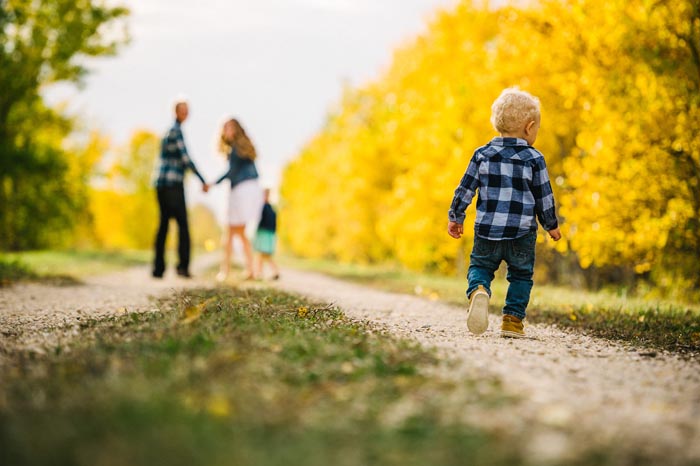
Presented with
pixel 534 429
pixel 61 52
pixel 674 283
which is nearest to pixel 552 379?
pixel 534 429

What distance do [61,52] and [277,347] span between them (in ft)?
54.2

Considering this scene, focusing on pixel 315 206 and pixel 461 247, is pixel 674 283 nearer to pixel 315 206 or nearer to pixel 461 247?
pixel 461 247

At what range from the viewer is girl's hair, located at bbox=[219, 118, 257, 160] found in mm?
10219

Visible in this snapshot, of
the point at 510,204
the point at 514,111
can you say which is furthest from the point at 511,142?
the point at 510,204

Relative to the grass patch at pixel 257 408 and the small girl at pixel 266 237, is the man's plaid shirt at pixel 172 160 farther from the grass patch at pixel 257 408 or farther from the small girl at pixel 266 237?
the grass patch at pixel 257 408

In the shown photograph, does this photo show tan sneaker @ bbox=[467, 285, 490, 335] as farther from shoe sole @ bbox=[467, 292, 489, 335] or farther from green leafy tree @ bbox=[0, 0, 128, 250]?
green leafy tree @ bbox=[0, 0, 128, 250]

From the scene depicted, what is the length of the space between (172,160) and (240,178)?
3.40 feet

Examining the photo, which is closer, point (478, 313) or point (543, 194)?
point (478, 313)

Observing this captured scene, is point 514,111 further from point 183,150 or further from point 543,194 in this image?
point 183,150

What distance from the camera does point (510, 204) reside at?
5199 mm

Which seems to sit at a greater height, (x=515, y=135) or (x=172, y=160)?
(x=515, y=135)

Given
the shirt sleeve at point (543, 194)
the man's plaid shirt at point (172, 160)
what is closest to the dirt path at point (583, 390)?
the shirt sleeve at point (543, 194)

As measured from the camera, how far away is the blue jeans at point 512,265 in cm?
525

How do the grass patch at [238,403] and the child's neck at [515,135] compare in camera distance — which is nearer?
the grass patch at [238,403]
